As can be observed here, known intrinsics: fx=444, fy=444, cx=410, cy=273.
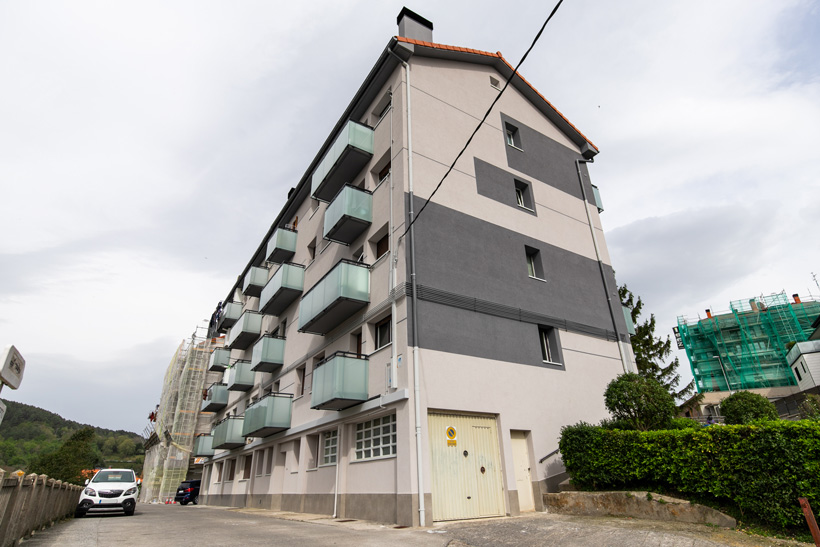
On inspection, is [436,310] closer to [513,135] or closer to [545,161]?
[513,135]

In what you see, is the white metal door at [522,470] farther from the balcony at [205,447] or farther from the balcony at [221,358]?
Answer: the balcony at [221,358]

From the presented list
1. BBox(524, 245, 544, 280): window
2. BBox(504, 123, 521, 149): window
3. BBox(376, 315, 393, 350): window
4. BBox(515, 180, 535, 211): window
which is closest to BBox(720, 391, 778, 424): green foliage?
BBox(524, 245, 544, 280): window

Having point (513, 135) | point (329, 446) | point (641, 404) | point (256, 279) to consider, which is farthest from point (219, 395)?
point (641, 404)

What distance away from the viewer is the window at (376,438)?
41.2 ft

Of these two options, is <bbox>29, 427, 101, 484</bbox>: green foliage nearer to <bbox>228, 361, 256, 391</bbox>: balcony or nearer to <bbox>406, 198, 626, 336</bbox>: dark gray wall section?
<bbox>228, 361, 256, 391</bbox>: balcony

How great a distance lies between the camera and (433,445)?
38.3 ft

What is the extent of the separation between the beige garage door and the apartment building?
46 mm

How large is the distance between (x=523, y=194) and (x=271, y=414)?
14.1 m

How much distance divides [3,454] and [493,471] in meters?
131

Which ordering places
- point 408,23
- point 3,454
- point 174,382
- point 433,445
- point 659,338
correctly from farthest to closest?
1. point 3,454
2. point 174,382
3. point 659,338
4. point 408,23
5. point 433,445

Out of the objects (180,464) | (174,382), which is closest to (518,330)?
(180,464)

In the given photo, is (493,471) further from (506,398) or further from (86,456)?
(86,456)

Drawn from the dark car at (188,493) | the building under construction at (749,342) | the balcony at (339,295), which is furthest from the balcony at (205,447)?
the building under construction at (749,342)

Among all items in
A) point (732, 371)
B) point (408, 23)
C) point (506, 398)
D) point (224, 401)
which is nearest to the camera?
point (506, 398)
